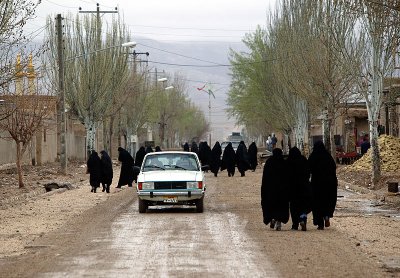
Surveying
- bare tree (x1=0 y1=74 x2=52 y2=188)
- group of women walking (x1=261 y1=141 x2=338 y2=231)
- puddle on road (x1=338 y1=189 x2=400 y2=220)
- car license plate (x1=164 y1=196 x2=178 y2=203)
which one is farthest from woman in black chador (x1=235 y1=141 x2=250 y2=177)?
group of women walking (x1=261 y1=141 x2=338 y2=231)

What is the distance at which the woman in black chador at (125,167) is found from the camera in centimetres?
3536

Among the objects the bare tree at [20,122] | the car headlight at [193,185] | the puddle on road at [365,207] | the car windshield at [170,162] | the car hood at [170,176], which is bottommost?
the puddle on road at [365,207]

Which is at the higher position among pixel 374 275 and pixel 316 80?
pixel 316 80

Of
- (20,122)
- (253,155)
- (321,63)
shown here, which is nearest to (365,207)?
(20,122)

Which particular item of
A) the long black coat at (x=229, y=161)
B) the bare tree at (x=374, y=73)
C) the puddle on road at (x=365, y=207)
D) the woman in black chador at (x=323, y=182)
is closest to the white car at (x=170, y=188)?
the puddle on road at (x=365, y=207)

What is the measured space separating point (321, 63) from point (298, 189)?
86.4 ft

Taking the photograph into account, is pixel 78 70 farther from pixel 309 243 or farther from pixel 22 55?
pixel 309 243

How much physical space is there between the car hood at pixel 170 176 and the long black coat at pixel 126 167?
10.7 meters

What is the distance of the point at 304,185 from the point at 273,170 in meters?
0.66

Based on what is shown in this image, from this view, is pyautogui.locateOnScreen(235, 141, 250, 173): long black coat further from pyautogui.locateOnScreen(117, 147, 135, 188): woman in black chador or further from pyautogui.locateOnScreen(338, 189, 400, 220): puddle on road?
pyautogui.locateOnScreen(338, 189, 400, 220): puddle on road

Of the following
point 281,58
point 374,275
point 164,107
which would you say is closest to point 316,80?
point 281,58

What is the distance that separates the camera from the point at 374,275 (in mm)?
13023

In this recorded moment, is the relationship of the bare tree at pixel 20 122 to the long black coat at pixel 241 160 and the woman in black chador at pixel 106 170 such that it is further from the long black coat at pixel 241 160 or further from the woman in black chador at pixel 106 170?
the long black coat at pixel 241 160

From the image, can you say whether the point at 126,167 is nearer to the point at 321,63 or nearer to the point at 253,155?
the point at 321,63
